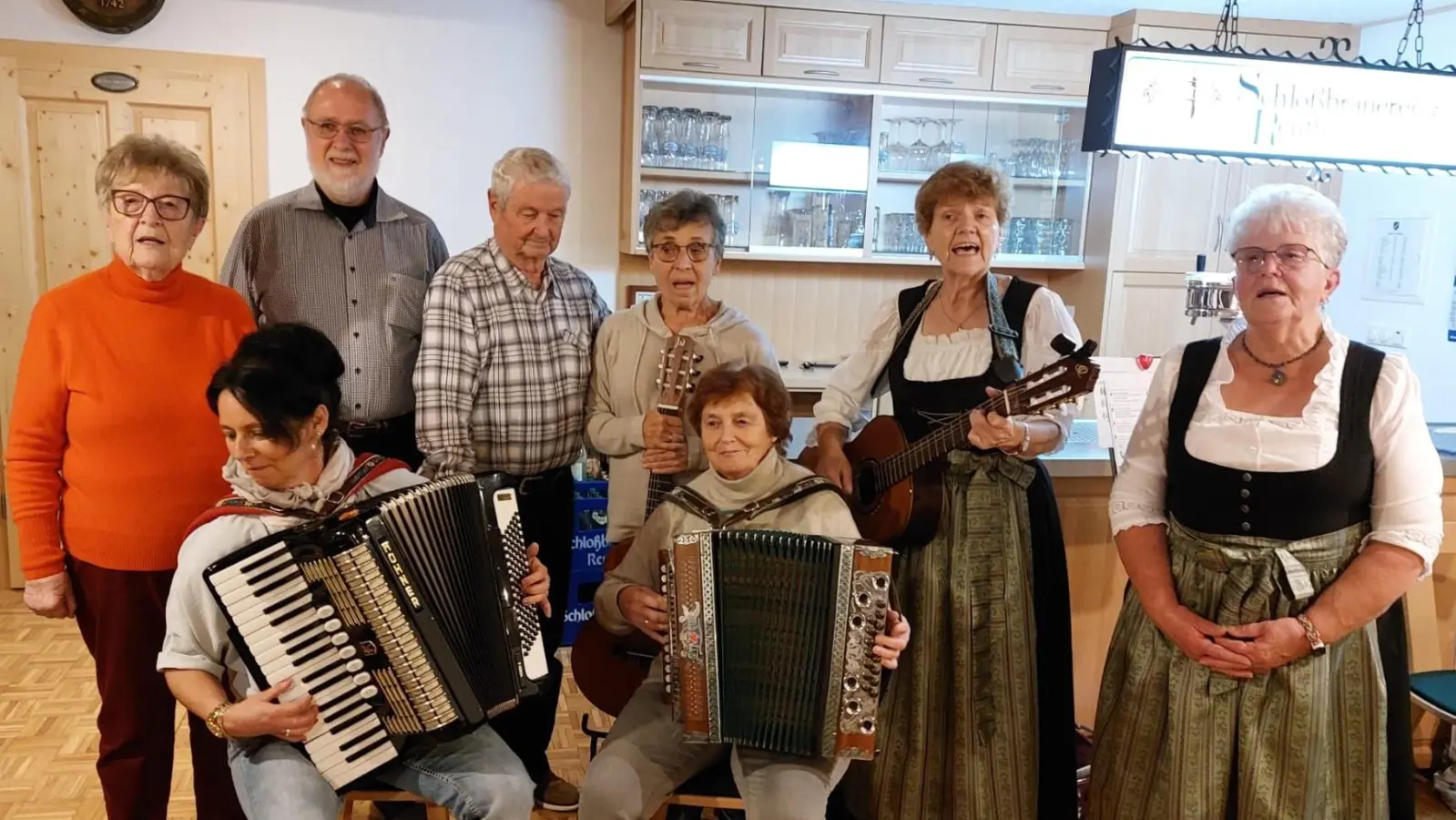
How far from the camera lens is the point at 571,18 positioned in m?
3.98

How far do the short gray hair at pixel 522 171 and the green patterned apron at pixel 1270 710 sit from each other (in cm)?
138

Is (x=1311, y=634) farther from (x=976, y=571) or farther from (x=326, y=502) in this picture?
(x=326, y=502)

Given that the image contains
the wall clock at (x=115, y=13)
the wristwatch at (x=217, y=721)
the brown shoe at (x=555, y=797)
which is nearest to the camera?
the wristwatch at (x=217, y=721)

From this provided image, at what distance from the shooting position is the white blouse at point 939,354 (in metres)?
1.87

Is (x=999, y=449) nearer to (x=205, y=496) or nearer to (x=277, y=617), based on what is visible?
(x=277, y=617)

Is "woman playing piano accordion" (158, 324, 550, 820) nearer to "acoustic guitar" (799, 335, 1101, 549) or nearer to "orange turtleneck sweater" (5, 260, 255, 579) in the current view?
"orange turtleneck sweater" (5, 260, 255, 579)

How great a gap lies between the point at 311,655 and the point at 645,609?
577 millimetres

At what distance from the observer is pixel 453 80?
392 cm

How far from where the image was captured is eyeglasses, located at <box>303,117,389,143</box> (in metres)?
2.03

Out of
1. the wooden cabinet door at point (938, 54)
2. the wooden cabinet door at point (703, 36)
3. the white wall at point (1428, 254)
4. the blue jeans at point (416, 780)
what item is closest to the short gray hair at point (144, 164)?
the blue jeans at point (416, 780)

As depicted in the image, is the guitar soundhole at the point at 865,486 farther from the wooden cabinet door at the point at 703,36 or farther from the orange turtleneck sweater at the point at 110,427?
the wooden cabinet door at the point at 703,36

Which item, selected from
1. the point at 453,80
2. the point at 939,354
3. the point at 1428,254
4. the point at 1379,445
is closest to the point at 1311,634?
the point at 1379,445

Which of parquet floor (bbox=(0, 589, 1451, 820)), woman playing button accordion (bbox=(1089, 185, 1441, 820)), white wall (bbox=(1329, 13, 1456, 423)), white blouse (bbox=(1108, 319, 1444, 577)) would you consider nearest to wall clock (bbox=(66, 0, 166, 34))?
parquet floor (bbox=(0, 589, 1451, 820))

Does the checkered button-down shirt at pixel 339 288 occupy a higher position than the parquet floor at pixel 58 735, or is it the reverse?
the checkered button-down shirt at pixel 339 288
